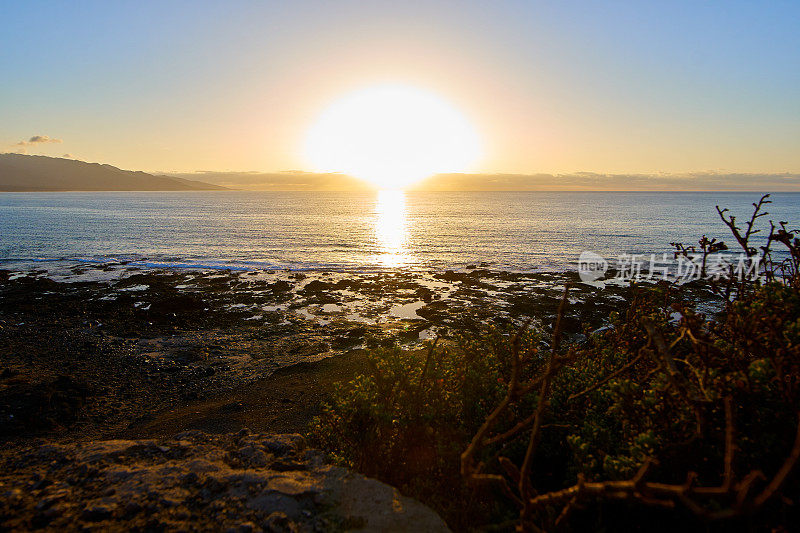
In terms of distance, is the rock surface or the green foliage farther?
the rock surface

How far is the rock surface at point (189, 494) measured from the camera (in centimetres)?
372

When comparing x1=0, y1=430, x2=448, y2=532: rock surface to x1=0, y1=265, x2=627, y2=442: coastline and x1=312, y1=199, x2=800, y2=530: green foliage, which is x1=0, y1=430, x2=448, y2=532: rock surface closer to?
x1=312, y1=199, x2=800, y2=530: green foliage

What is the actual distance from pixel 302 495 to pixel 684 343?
5.85m

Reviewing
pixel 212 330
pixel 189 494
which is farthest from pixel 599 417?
pixel 212 330

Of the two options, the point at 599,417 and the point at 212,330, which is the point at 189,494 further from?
the point at 212,330

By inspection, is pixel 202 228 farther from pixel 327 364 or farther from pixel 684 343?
pixel 684 343

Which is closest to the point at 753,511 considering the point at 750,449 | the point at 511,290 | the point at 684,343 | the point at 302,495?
the point at 750,449

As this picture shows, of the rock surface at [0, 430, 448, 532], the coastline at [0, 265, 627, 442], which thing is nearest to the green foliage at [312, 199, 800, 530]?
the rock surface at [0, 430, 448, 532]

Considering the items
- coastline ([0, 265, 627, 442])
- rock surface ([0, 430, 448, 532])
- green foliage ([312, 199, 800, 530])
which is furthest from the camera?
coastline ([0, 265, 627, 442])

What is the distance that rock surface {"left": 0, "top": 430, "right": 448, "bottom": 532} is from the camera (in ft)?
12.2

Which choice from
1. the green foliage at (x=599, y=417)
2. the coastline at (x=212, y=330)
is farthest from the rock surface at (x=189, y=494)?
the coastline at (x=212, y=330)

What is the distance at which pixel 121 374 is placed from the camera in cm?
1234

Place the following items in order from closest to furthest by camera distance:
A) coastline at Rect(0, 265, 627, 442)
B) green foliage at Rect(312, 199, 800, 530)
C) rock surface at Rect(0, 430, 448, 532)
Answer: green foliage at Rect(312, 199, 800, 530), rock surface at Rect(0, 430, 448, 532), coastline at Rect(0, 265, 627, 442)

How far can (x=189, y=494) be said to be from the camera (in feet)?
13.6
